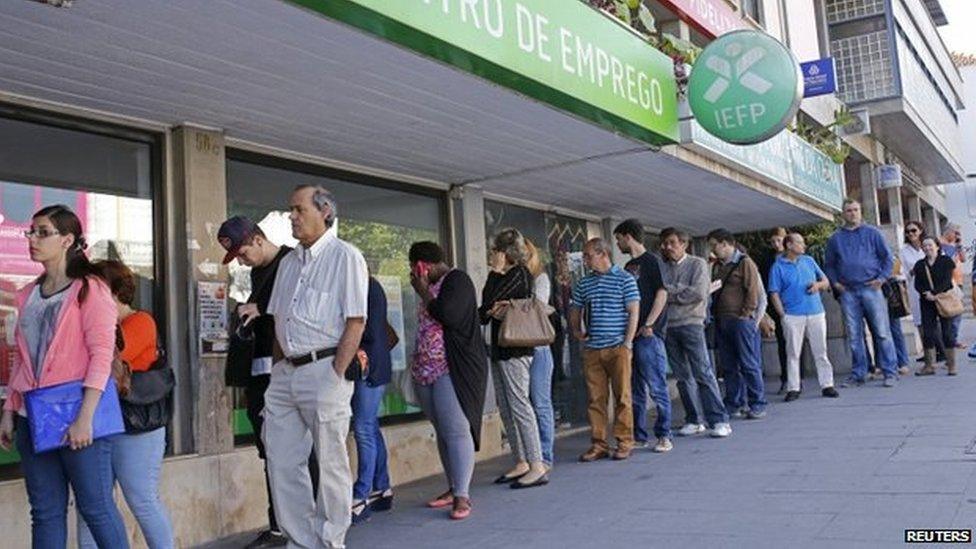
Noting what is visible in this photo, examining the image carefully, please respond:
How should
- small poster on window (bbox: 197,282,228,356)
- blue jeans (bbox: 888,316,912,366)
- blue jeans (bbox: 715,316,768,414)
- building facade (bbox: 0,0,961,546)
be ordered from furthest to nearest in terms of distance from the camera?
blue jeans (bbox: 888,316,912,366), blue jeans (bbox: 715,316,768,414), small poster on window (bbox: 197,282,228,356), building facade (bbox: 0,0,961,546)

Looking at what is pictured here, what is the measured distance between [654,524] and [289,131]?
3.28m

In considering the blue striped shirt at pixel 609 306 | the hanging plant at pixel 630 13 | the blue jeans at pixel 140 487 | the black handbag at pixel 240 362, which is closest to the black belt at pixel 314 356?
the blue jeans at pixel 140 487

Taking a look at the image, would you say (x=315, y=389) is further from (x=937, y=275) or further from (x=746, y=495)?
(x=937, y=275)

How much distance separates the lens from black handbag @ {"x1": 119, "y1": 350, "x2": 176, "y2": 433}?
11.8 feet

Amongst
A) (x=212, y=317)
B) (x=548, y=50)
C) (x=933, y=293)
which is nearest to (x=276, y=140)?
(x=212, y=317)

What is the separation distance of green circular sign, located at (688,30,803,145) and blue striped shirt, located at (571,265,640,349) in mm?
1636

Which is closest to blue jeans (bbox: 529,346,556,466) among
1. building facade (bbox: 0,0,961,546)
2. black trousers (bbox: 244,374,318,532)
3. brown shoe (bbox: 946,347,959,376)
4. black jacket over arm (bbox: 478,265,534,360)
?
black jacket over arm (bbox: 478,265,534,360)

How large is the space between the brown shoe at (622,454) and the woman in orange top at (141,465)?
3688 mm

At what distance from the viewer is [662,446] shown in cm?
662

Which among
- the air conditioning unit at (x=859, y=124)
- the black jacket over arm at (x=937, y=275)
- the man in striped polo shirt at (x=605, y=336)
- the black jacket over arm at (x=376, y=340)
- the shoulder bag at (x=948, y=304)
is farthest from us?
the air conditioning unit at (x=859, y=124)

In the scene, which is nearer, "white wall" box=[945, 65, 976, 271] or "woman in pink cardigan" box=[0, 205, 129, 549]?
"woman in pink cardigan" box=[0, 205, 129, 549]

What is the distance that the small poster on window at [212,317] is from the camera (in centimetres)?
517

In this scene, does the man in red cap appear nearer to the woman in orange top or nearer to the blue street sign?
the woman in orange top

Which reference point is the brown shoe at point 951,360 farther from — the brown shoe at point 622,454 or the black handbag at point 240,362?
the black handbag at point 240,362
